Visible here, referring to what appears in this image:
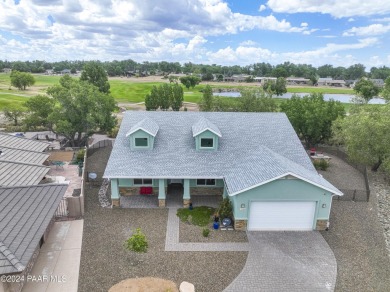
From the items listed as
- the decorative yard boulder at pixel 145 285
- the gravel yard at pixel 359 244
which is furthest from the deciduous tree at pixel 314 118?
the decorative yard boulder at pixel 145 285

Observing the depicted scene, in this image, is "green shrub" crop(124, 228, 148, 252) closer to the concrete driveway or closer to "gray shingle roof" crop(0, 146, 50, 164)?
the concrete driveway

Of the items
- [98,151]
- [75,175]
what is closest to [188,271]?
[75,175]

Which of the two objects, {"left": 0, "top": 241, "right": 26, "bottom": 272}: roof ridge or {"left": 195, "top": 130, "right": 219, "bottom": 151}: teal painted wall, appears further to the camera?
{"left": 195, "top": 130, "right": 219, "bottom": 151}: teal painted wall

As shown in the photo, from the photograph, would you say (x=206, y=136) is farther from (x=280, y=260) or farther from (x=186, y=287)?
(x=186, y=287)

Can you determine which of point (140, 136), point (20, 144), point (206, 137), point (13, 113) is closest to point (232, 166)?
point (206, 137)

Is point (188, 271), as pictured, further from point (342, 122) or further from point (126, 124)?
point (342, 122)

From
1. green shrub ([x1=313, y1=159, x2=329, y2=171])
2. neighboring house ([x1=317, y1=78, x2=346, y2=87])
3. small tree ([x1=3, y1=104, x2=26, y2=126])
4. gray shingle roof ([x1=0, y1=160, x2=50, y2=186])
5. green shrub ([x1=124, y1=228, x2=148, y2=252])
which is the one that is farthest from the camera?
neighboring house ([x1=317, y1=78, x2=346, y2=87])

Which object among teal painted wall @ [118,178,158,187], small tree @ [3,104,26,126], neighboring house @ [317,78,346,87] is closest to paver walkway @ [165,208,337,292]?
teal painted wall @ [118,178,158,187]

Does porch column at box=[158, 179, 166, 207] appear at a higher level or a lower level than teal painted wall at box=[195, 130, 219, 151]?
lower
